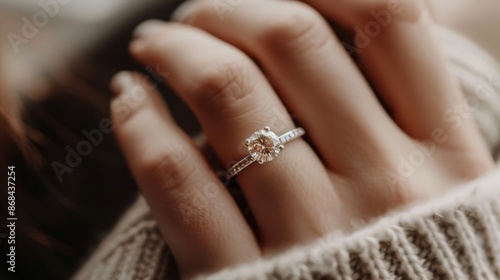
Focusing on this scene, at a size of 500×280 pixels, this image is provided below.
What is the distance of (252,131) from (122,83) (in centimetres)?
19

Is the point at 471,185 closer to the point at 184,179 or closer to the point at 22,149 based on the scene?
the point at 184,179

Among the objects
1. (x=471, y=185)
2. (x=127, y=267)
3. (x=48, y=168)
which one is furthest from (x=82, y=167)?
(x=471, y=185)

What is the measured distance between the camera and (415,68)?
1.68ft

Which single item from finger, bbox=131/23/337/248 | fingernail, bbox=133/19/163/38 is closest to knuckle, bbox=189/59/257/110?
finger, bbox=131/23/337/248

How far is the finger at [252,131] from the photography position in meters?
0.49

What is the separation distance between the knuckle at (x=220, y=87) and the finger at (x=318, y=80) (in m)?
0.04

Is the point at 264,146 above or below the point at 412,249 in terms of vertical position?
above

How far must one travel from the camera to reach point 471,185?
47 centimetres

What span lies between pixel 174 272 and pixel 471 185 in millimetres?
299

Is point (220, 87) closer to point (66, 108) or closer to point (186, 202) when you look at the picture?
point (186, 202)

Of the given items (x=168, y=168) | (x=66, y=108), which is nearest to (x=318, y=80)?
(x=168, y=168)

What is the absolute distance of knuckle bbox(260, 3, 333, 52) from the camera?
51 cm

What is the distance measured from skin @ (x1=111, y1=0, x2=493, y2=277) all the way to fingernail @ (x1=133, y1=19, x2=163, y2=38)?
2.6 inches

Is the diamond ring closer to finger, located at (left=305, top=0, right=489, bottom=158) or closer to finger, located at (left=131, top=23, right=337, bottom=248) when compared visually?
finger, located at (left=131, top=23, right=337, bottom=248)
